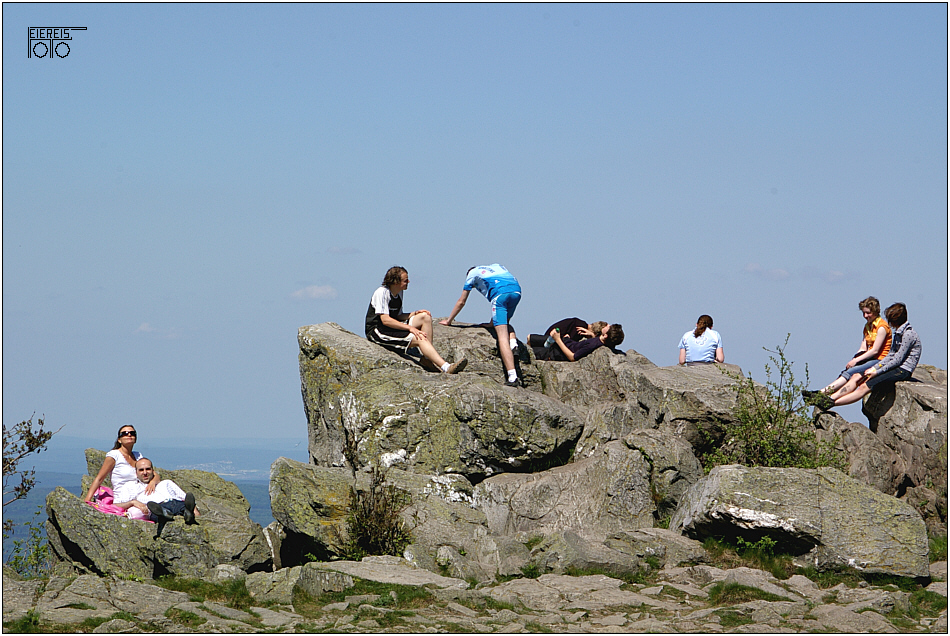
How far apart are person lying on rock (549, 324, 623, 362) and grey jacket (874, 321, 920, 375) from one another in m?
5.39

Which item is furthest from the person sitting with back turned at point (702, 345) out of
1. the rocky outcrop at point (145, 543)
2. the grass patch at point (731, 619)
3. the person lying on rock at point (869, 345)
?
the rocky outcrop at point (145, 543)

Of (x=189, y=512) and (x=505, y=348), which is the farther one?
(x=505, y=348)

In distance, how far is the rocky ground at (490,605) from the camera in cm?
1048

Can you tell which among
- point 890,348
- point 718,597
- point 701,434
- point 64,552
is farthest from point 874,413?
point 64,552

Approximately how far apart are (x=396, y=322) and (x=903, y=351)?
33.1 ft

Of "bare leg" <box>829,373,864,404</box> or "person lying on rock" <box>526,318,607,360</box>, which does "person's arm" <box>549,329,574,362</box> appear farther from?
"bare leg" <box>829,373,864,404</box>

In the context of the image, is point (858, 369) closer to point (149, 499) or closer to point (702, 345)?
point (702, 345)

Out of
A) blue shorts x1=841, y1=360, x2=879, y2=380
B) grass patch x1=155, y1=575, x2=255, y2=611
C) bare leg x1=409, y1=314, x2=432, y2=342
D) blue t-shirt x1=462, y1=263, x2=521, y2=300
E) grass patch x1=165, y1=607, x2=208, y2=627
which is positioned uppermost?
blue t-shirt x1=462, y1=263, x2=521, y2=300

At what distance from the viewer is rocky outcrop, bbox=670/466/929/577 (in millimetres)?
13070

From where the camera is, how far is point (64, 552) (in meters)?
14.0

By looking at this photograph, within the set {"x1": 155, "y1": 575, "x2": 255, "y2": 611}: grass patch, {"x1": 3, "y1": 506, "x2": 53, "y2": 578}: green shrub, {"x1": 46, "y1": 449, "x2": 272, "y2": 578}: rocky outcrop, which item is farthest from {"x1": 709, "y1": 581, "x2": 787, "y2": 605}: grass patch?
{"x1": 3, "y1": 506, "x2": 53, "y2": 578}: green shrub

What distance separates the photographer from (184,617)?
10578 millimetres

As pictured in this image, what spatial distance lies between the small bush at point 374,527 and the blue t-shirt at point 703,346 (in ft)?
28.5

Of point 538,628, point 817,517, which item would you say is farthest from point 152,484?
point 817,517
